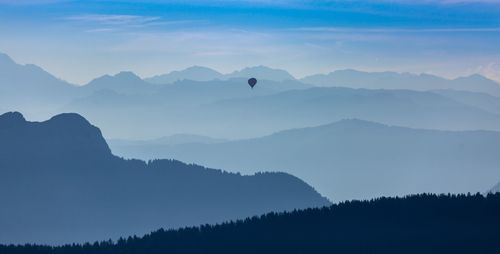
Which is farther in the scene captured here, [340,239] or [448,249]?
[340,239]

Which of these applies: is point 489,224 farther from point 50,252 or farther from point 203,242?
point 50,252

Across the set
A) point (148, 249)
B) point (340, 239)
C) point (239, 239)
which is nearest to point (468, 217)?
point (340, 239)

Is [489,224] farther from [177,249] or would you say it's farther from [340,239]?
[177,249]

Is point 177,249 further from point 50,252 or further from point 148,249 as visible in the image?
point 50,252

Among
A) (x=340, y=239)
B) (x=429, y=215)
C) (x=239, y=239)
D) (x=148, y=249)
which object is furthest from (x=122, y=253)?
(x=429, y=215)

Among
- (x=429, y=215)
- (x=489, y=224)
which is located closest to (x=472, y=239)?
(x=489, y=224)

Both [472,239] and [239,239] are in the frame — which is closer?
[472,239]

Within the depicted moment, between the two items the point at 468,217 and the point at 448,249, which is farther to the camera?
the point at 468,217
